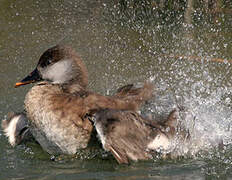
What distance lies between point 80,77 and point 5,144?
1.23 m

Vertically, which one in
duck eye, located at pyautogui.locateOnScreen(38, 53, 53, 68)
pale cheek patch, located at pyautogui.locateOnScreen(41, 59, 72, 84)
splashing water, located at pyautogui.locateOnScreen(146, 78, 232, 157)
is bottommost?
splashing water, located at pyautogui.locateOnScreen(146, 78, 232, 157)

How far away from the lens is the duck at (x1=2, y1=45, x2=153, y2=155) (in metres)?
4.39

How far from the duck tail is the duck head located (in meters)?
0.58

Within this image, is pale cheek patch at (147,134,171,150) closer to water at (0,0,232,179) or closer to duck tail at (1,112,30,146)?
water at (0,0,232,179)

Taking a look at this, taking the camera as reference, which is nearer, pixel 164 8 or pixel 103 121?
pixel 103 121

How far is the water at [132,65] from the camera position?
4441 mm

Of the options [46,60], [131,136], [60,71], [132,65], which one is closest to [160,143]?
[131,136]

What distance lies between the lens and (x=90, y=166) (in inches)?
177

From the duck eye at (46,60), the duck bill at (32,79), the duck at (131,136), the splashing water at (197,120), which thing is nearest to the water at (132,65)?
the splashing water at (197,120)

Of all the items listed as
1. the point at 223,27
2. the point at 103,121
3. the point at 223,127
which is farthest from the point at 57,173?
the point at 223,27

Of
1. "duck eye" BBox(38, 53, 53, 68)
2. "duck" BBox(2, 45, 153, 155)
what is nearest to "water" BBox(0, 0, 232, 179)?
"duck" BBox(2, 45, 153, 155)

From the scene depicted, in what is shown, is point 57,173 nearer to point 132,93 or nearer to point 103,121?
point 103,121

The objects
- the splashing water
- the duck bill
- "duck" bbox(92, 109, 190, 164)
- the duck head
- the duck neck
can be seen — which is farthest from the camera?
the duck bill

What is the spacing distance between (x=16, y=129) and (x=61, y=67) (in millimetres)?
931
